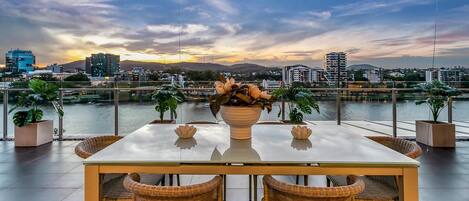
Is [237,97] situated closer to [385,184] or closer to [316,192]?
[316,192]

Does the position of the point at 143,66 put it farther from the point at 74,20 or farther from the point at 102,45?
the point at 74,20

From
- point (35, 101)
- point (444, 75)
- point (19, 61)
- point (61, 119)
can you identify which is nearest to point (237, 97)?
point (35, 101)

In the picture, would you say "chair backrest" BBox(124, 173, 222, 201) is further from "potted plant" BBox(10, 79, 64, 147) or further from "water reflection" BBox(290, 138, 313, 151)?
"potted plant" BBox(10, 79, 64, 147)

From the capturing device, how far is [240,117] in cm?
189

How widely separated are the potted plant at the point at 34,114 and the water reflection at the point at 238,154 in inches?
168

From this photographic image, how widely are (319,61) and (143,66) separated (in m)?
3.44

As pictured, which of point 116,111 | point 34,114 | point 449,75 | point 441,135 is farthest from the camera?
point 116,111

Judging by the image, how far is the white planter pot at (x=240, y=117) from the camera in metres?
1.87

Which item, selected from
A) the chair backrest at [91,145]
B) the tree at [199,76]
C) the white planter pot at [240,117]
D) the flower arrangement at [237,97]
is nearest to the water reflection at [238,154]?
the white planter pot at [240,117]

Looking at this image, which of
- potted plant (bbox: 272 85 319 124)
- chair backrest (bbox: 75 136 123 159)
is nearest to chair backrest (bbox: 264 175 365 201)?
chair backrest (bbox: 75 136 123 159)

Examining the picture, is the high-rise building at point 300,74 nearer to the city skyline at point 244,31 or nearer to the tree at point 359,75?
the city skyline at point 244,31

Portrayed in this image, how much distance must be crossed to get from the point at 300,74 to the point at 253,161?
14.3 feet

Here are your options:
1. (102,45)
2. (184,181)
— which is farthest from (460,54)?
(102,45)

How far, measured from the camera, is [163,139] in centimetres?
207
